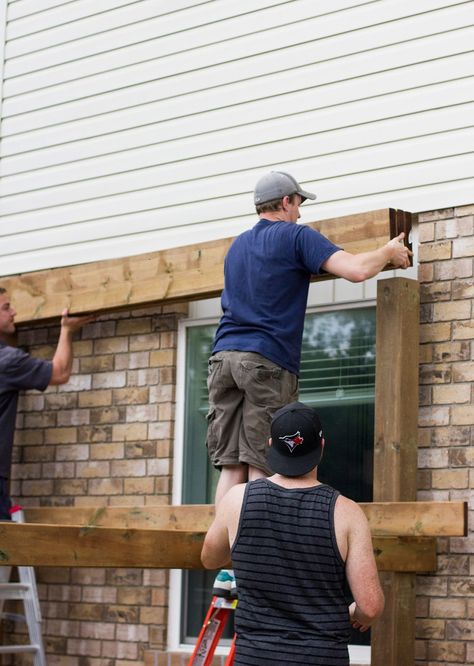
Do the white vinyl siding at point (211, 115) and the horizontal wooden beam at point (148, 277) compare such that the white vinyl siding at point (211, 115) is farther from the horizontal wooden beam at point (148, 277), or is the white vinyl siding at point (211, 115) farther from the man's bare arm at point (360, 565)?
the man's bare arm at point (360, 565)

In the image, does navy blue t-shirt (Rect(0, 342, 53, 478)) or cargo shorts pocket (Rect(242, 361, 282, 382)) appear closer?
cargo shorts pocket (Rect(242, 361, 282, 382))

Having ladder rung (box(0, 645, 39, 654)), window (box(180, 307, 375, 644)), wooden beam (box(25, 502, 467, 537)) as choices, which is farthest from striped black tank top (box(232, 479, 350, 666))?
ladder rung (box(0, 645, 39, 654))

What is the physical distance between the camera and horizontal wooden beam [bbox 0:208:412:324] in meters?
6.30

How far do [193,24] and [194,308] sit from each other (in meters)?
1.67

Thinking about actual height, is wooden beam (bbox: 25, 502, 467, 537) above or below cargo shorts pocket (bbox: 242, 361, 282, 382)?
below

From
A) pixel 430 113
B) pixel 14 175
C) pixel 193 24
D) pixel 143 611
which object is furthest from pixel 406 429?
pixel 14 175

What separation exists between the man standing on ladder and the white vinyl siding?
118cm

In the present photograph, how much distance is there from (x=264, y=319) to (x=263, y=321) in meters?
0.01

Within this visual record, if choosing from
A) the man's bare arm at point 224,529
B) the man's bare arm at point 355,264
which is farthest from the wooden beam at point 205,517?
the man's bare arm at point 355,264

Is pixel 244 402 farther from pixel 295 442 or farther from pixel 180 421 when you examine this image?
pixel 180 421

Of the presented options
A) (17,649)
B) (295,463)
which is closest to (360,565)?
(295,463)

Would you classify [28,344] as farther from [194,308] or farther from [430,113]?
[430,113]

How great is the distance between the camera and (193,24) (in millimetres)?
7492

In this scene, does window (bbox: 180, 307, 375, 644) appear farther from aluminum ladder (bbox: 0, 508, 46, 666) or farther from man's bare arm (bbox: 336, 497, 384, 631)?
man's bare arm (bbox: 336, 497, 384, 631)
